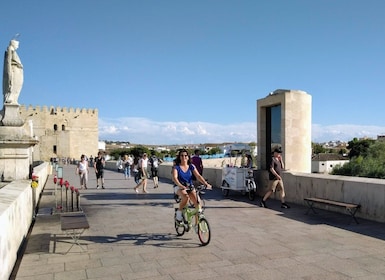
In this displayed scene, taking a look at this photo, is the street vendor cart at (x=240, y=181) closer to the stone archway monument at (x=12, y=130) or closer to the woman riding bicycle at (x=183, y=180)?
the woman riding bicycle at (x=183, y=180)

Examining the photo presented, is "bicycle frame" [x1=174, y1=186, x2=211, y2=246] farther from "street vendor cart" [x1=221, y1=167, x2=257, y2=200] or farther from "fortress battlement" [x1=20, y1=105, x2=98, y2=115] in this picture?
"fortress battlement" [x1=20, y1=105, x2=98, y2=115]

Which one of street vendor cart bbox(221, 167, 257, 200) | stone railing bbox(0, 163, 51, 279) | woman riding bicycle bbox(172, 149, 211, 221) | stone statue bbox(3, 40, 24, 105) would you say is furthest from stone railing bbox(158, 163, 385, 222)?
stone statue bbox(3, 40, 24, 105)

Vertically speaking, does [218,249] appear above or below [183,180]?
below

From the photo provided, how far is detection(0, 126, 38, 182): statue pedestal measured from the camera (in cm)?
842

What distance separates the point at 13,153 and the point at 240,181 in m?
6.90

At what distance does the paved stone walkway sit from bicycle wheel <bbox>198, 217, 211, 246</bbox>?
0.37 feet

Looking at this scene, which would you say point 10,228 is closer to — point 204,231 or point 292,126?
point 204,231

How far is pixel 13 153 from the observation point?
852 centimetres

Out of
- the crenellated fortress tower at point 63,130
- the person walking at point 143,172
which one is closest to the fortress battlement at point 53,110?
the crenellated fortress tower at point 63,130

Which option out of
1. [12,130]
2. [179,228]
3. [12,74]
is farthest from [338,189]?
[12,74]

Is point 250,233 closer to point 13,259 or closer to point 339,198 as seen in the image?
point 339,198

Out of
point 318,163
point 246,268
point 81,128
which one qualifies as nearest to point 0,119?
point 246,268

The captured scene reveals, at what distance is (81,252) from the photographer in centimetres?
595

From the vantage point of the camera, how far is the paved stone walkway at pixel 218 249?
4.88 metres
